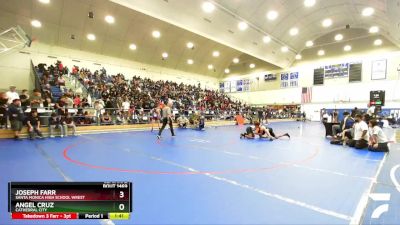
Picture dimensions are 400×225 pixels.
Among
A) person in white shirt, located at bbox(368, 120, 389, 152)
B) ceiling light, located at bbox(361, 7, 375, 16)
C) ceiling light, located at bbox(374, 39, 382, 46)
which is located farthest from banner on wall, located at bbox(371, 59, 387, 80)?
person in white shirt, located at bbox(368, 120, 389, 152)

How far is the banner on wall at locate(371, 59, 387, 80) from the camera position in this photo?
2491 cm

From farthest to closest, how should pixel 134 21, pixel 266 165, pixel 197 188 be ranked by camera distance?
pixel 134 21 → pixel 266 165 → pixel 197 188

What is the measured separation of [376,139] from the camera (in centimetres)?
748

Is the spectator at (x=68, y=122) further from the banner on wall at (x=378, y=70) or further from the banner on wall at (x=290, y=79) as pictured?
the banner on wall at (x=378, y=70)

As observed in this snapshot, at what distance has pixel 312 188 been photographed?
3693mm

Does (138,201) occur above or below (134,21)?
below

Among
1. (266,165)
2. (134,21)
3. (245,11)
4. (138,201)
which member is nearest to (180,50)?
(134,21)

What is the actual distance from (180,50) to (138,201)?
2585 centimetres

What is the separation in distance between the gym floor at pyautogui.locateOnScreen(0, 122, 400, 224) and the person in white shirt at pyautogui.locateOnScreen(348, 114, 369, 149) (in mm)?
1159

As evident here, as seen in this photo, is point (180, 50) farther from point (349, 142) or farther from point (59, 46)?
point (349, 142)

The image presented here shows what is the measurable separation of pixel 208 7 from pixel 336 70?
843 inches

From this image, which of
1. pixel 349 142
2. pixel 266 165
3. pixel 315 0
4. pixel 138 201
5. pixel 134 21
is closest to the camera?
pixel 138 201

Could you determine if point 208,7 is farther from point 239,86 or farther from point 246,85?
point 239,86
